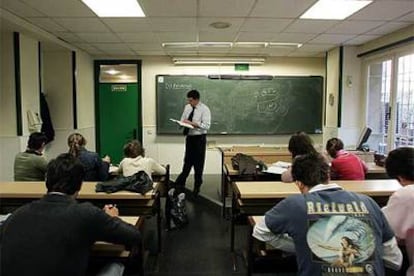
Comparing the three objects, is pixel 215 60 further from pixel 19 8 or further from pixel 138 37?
pixel 19 8

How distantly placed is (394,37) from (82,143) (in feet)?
14.2

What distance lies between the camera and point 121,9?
3932 millimetres

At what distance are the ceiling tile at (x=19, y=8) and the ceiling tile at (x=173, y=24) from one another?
1.32m

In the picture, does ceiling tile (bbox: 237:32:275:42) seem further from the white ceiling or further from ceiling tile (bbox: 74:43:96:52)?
ceiling tile (bbox: 74:43:96:52)

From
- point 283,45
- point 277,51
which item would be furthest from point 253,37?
point 277,51

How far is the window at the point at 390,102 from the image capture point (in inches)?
187

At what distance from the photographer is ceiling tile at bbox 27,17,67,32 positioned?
4.25 meters

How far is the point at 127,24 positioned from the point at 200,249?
9.53 ft

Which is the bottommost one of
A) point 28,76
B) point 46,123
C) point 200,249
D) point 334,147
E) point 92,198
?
point 200,249

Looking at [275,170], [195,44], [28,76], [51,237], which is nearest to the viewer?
[51,237]

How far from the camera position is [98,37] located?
530 centimetres

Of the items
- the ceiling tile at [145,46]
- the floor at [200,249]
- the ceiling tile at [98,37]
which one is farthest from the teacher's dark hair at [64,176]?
the ceiling tile at [145,46]

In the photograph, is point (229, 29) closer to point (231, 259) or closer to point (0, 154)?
point (231, 259)

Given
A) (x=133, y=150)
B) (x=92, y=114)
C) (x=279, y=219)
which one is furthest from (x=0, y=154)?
(x=279, y=219)
